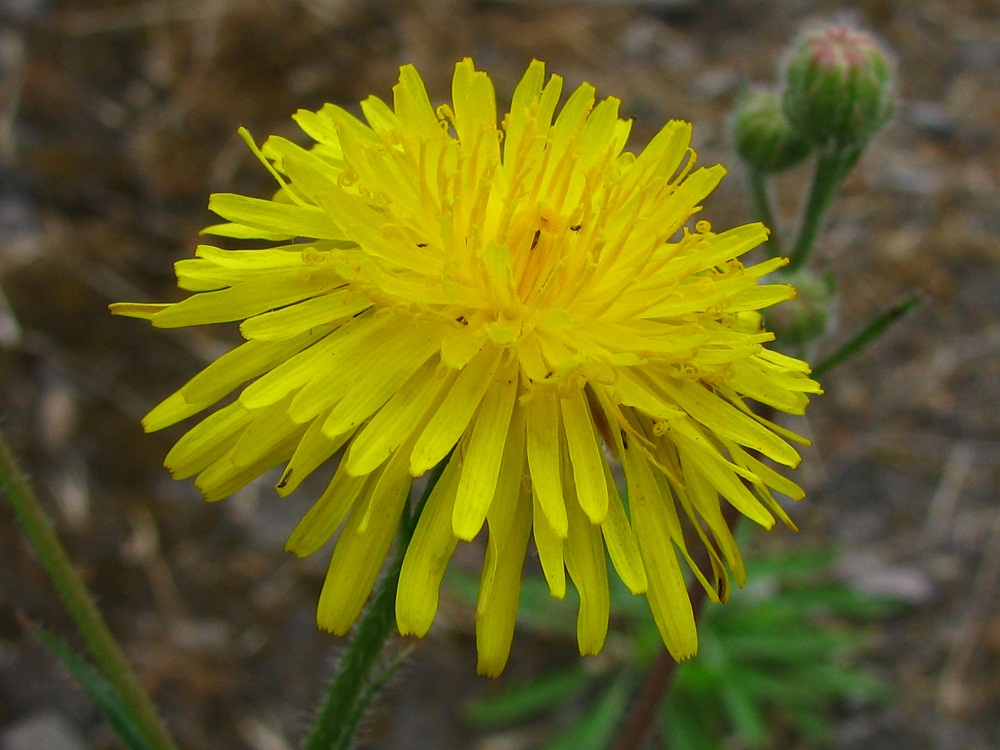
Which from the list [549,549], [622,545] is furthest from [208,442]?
[622,545]

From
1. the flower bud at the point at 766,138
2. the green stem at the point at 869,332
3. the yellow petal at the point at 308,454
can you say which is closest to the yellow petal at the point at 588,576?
the yellow petal at the point at 308,454

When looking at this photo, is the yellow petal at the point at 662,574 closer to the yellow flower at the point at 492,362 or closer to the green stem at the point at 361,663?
the yellow flower at the point at 492,362

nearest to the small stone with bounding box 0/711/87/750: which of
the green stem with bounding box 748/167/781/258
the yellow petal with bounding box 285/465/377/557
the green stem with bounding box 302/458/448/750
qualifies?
the green stem with bounding box 302/458/448/750

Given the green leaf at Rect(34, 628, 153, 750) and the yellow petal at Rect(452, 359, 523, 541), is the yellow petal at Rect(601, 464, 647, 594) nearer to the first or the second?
the yellow petal at Rect(452, 359, 523, 541)

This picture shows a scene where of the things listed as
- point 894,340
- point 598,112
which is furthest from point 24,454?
point 894,340

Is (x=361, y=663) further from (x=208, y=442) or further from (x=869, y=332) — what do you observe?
(x=869, y=332)
